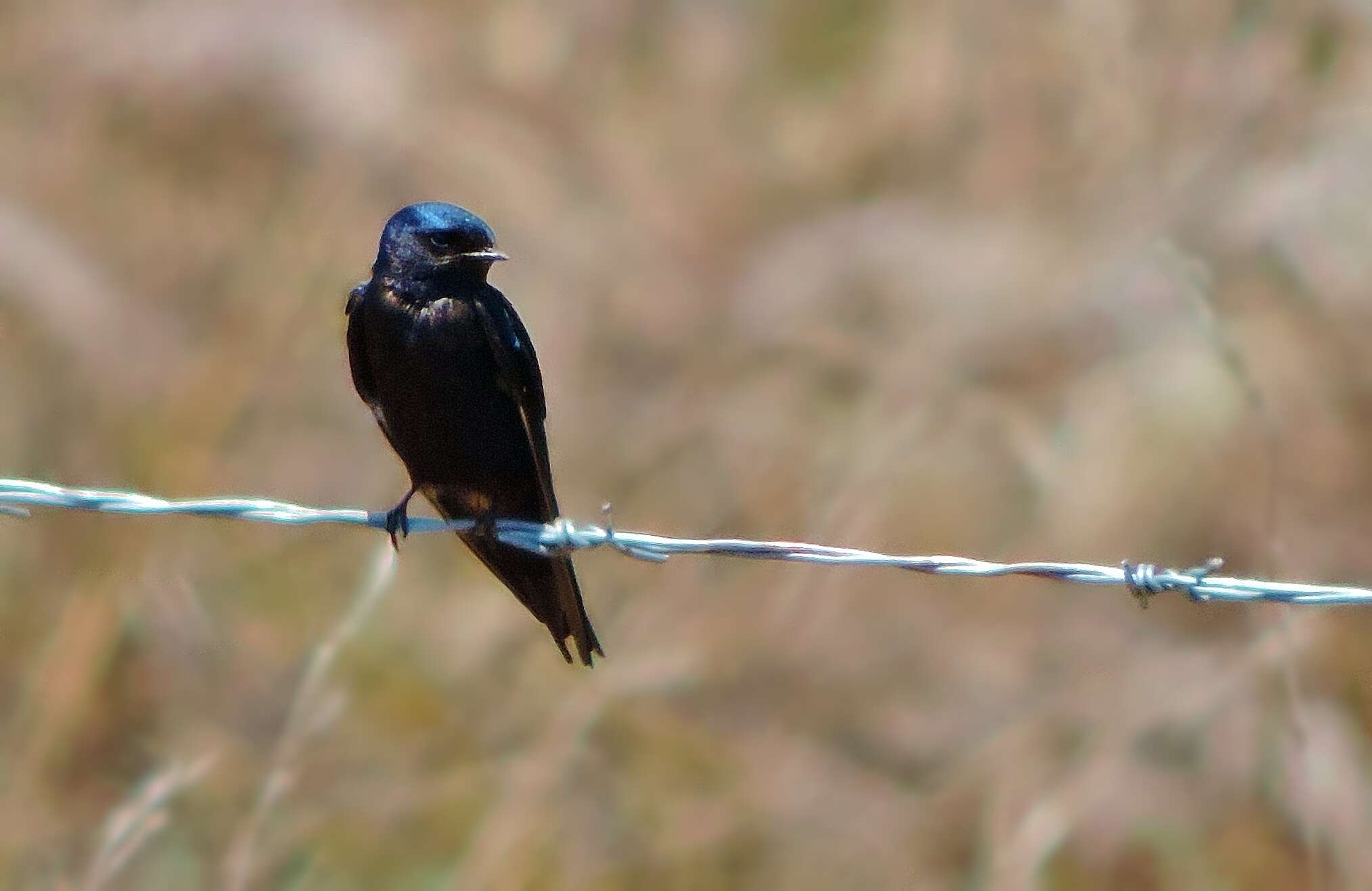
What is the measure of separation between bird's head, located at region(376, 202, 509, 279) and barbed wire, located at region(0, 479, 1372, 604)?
664 millimetres

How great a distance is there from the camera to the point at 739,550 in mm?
2461

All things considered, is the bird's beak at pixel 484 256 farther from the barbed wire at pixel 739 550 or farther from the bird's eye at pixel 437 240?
the barbed wire at pixel 739 550

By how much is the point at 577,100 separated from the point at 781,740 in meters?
3.21

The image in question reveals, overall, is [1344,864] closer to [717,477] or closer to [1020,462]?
[1020,462]

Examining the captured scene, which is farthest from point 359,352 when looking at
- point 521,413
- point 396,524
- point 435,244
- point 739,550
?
point 739,550

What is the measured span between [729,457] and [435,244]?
1501mm

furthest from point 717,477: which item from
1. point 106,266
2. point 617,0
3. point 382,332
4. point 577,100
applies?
point 617,0

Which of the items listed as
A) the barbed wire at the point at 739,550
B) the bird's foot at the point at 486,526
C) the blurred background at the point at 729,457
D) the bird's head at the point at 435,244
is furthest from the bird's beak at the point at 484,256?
the blurred background at the point at 729,457

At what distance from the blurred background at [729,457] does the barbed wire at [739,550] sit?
341mm

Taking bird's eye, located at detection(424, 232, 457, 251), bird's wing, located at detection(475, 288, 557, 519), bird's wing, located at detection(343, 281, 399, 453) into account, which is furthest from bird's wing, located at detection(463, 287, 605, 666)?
bird's wing, located at detection(343, 281, 399, 453)

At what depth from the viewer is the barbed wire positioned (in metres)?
2.27

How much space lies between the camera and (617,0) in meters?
7.47

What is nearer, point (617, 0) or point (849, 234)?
point (849, 234)

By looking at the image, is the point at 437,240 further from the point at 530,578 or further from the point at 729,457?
the point at 729,457
